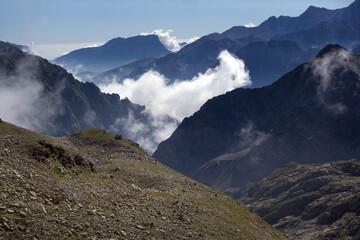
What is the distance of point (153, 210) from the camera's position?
5006 cm

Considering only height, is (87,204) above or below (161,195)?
below

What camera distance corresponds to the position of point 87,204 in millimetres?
43594

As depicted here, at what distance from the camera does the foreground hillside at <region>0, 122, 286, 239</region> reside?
3656 cm

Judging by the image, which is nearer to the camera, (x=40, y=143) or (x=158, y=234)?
(x=158, y=234)

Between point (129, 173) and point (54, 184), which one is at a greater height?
point (129, 173)

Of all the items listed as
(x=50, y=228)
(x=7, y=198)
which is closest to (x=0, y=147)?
(x=7, y=198)

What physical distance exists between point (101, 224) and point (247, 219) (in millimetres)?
39622

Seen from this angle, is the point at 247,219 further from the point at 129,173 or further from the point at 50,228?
the point at 50,228

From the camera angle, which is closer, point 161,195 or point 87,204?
point 87,204

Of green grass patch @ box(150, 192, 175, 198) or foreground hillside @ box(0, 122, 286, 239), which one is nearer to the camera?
foreground hillside @ box(0, 122, 286, 239)

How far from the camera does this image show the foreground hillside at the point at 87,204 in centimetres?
3656

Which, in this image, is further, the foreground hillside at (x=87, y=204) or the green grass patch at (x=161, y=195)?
the green grass patch at (x=161, y=195)

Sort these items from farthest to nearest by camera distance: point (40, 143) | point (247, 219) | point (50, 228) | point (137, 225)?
point (247, 219), point (40, 143), point (137, 225), point (50, 228)

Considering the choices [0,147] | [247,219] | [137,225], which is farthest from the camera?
[247,219]
